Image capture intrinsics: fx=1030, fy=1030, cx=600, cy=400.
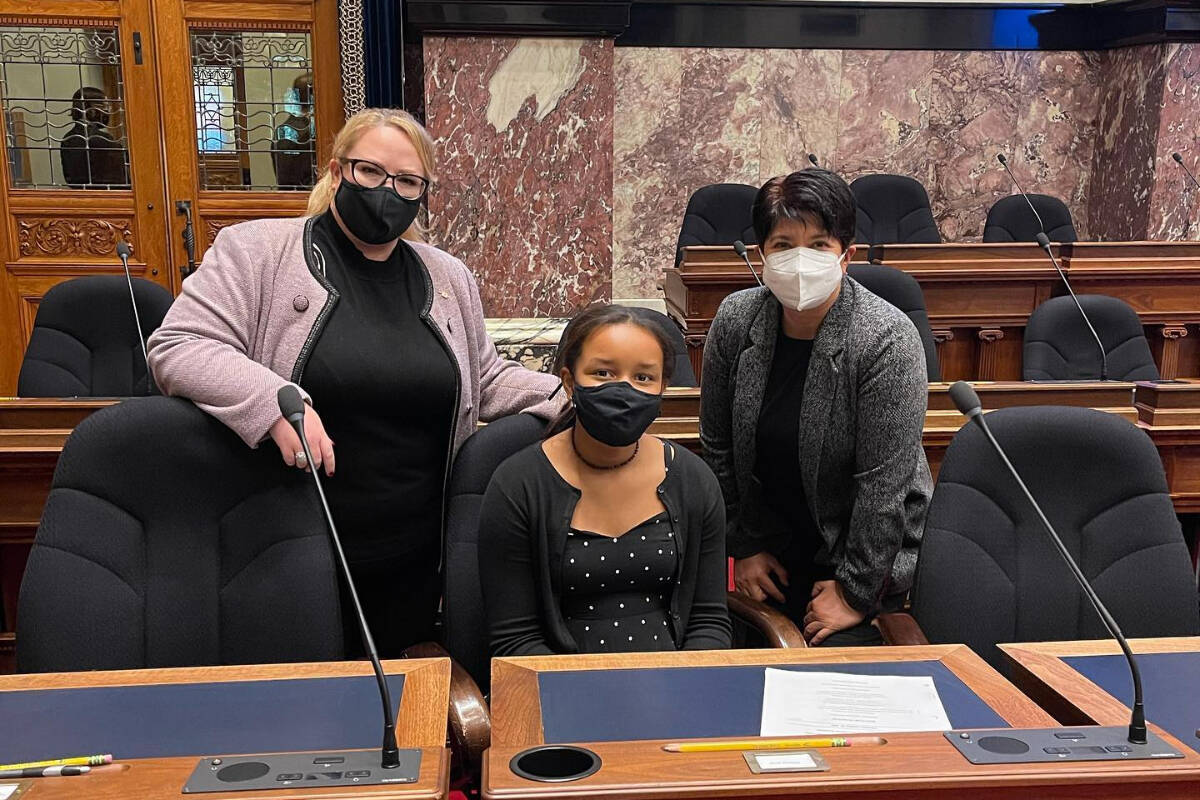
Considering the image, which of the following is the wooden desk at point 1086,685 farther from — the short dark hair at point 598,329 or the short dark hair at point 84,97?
the short dark hair at point 84,97

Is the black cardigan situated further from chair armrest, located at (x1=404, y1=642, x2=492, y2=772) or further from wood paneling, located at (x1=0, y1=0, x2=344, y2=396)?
wood paneling, located at (x1=0, y1=0, x2=344, y2=396)

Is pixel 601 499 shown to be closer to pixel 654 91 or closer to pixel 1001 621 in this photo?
pixel 1001 621

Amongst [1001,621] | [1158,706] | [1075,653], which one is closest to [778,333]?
[1001,621]

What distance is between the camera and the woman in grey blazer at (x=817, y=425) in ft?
5.97

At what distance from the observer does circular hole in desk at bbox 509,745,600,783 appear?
1035 millimetres

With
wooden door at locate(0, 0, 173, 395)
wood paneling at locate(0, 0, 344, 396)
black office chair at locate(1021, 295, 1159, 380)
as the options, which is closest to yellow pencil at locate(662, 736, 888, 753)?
black office chair at locate(1021, 295, 1159, 380)

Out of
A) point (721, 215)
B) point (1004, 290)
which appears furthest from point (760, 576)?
point (721, 215)

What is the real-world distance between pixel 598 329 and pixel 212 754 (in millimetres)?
850

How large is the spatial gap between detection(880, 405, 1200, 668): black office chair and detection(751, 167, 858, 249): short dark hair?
42 cm

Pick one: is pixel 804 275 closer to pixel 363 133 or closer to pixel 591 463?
pixel 591 463

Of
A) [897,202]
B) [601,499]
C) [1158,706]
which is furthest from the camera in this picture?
[897,202]

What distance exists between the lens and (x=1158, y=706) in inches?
49.7

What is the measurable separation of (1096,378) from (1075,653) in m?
2.27

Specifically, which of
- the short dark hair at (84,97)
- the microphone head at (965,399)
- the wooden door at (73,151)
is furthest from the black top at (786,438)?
the short dark hair at (84,97)
